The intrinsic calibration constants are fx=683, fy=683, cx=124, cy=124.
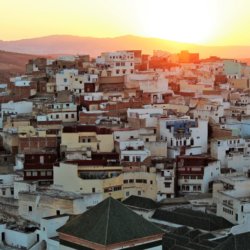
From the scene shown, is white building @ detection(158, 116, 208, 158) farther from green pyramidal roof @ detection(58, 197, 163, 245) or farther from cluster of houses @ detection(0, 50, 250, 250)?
green pyramidal roof @ detection(58, 197, 163, 245)

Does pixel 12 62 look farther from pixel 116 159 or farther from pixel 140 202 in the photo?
pixel 140 202

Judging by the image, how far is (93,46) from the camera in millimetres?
130500

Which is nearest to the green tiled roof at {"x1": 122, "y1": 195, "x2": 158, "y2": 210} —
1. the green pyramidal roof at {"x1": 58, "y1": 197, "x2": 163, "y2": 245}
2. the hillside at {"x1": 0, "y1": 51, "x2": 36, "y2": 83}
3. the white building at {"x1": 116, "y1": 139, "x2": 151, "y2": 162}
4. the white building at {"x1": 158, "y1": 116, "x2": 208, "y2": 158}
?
the white building at {"x1": 116, "y1": 139, "x2": 151, "y2": 162}

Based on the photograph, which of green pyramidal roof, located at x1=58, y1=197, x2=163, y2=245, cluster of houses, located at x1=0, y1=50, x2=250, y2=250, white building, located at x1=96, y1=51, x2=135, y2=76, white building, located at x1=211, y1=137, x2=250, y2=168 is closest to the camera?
green pyramidal roof, located at x1=58, y1=197, x2=163, y2=245

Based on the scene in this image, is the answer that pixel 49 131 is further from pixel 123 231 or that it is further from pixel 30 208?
pixel 123 231

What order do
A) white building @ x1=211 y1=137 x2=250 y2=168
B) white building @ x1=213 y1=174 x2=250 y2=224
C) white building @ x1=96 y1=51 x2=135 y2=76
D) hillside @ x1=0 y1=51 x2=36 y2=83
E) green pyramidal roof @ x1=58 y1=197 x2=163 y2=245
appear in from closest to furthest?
1. green pyramidal roof @ x1=58 y1=197 x2=163 y2=245
2. white building @ x1=213 y1=174 x2=250 y2=224
3. white building @ x1=211 y1=137 x2=250 y2=168
4. white building @ x1=96 y1=51 x2=135 y2=76
5. hillside @ x1=0 y1=51 x2=36 y2=83

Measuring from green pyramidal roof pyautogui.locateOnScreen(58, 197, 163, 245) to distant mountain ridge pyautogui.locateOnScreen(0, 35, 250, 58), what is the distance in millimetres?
81201

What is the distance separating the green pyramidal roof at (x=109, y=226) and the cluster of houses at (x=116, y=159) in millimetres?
26

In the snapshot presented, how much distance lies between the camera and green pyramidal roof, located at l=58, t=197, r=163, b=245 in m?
13.6

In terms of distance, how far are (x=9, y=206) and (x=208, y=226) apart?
21.6 ft

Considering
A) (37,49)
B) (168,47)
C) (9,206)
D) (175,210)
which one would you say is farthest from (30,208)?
(37,49)

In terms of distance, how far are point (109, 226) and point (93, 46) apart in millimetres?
118103

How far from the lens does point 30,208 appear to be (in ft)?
69.9

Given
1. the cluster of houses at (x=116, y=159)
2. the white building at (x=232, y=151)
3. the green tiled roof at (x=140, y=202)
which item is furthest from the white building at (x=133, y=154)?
the white building at (x=232, y=151)
